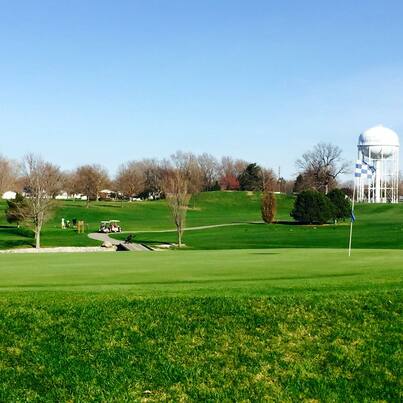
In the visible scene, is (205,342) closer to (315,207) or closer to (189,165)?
(315,207)

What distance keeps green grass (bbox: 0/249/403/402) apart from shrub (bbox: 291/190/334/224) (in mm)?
62258

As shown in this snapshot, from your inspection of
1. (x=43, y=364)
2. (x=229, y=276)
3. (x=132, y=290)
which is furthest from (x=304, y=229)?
(x=43, y=364)

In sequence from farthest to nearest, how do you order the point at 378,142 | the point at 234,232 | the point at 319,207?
1. the point at 378,142
2. the point at 319,207
3. the point at 234,232

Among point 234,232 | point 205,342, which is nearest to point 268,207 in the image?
point 234,232

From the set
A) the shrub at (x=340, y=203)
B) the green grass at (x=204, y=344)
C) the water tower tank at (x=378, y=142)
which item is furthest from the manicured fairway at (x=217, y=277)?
the water tower tank at (x=378, y=142)

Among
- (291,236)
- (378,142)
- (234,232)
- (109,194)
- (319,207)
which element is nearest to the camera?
(291,236)

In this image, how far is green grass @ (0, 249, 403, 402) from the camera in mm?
8703

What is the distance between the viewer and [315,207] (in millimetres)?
75750

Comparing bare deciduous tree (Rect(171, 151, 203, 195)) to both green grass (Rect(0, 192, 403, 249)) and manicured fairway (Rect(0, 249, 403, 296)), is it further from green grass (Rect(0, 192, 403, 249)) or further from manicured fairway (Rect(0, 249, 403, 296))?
manicured fairway (Rect(0, 249, 403, 296))

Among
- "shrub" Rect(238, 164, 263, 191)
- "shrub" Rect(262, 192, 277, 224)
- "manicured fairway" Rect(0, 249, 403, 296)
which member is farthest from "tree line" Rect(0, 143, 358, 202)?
"manicured fairway" Rect(0, 249, 403, 296)

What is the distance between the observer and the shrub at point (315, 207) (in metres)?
75.4

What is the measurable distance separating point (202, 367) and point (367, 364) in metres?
2.54

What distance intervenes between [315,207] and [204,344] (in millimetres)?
67209

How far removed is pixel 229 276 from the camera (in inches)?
719
